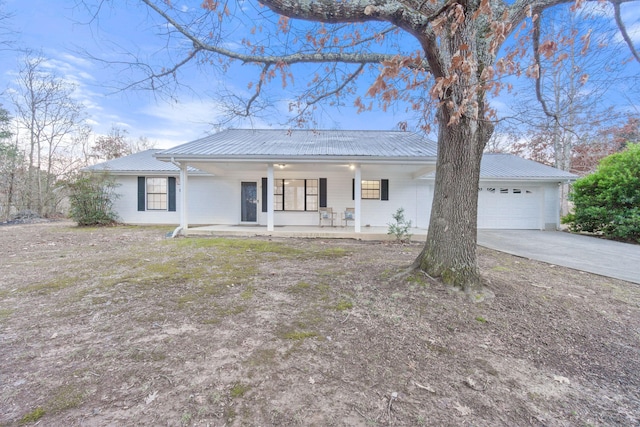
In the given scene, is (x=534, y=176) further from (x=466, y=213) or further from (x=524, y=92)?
(x=466, y=213)

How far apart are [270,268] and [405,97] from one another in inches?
149

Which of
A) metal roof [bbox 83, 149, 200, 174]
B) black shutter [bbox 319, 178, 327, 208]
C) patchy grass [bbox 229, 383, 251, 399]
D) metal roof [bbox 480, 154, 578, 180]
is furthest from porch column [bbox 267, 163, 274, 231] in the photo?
metal roof [bbox 480, 154, 578, 180]

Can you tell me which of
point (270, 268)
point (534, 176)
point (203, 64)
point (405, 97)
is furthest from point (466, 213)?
point (534, 176)

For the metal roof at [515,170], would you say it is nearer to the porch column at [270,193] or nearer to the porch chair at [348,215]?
the porch chair at [348,215]

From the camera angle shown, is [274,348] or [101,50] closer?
[274,348]

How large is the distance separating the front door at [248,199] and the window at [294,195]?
988mm

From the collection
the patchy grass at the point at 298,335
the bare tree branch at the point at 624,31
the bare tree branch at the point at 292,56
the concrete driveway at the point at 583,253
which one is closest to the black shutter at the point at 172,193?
the bare tree branch at the point at 292,56

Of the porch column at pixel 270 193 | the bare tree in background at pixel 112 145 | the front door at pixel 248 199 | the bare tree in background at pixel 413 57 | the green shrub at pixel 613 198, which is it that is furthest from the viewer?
the bare tree in background at pixel 112 145

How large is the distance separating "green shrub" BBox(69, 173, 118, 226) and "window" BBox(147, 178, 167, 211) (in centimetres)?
131

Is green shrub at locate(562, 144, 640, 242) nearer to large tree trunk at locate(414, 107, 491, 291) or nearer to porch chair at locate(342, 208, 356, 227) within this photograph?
porch chair at locate(342, 208, 356, 227)

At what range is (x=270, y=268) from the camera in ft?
15.7

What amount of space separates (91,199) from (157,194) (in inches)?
93.2

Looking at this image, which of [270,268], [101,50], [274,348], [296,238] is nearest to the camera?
[274,348]

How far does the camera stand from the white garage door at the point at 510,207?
11.9 m
